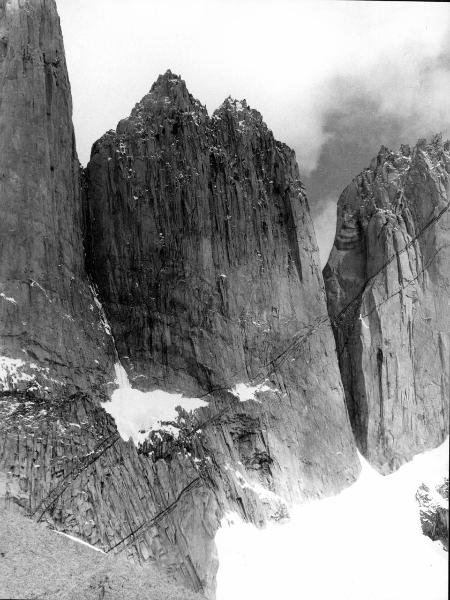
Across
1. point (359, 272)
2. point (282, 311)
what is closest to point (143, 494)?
point (282, 311)

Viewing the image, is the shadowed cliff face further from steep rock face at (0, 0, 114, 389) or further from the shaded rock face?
the shaded rock face

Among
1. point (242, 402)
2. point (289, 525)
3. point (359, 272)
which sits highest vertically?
point (359, 272)

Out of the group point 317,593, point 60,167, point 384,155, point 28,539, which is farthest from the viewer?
point 384,155

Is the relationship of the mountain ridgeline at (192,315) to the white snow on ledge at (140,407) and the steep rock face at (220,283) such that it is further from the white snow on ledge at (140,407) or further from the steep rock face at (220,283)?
the white snow on ledge at (140,407)

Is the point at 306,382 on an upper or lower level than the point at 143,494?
upper

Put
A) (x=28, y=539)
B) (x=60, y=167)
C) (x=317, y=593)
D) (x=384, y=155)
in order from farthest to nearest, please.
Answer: (x=384, y=155), (x=60, y=167), (x=317, y=593), (x=28, y=539)

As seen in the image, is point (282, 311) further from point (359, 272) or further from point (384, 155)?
point (384, 155)

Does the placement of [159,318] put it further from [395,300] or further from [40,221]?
[395,300]
